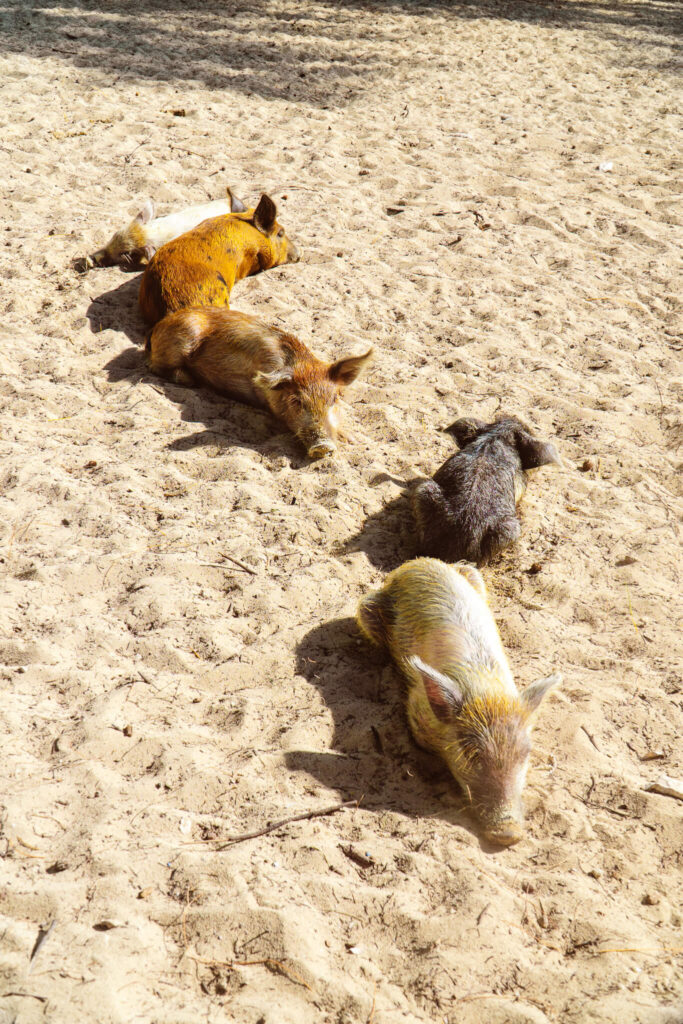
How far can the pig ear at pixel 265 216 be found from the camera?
666 centimetres

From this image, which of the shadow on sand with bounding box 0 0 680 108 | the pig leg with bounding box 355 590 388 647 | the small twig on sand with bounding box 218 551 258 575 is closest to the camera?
the pig leg with bounding box 355 590 388 647

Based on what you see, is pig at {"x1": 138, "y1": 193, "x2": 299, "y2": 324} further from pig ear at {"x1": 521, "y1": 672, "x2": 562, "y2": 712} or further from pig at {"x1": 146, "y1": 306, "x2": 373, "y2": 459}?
pig ear at {"x1": 521, "y1": 672, "x2": 562, "y2": 712}

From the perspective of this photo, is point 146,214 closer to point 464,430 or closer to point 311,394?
point 311,394

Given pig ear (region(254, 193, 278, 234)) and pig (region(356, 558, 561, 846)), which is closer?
pig (region(356, 558, 561, 846))

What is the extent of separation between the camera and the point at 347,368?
5.32 metres

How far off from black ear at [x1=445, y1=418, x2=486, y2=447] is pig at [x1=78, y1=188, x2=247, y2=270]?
3.02 meters

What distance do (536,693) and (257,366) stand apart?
2968 mm

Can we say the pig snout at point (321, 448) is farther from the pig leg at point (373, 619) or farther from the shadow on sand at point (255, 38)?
the shadow on sand at point (255, 38)

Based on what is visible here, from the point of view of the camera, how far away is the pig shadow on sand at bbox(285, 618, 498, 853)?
128 inches

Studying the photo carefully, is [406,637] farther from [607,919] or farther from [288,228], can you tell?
[288,228]

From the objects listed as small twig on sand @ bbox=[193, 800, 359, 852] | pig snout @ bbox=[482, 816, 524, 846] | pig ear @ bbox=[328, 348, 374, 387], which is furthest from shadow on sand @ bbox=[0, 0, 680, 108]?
pig snout @ bbox=[482, 816, 524, 846]

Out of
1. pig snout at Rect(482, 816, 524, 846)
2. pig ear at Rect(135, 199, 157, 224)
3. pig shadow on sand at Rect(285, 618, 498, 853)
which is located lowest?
pig shadow on sand at Rect(285, 618, 498, 853)

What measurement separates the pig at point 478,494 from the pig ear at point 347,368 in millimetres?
791

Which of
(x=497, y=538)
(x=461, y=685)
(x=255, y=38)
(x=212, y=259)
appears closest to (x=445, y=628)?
(x=461, y=685)
